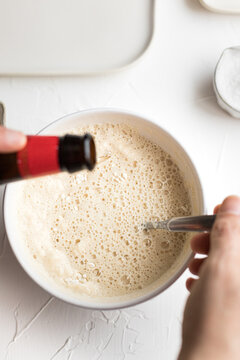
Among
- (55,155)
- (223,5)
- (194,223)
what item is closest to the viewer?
(55,155)

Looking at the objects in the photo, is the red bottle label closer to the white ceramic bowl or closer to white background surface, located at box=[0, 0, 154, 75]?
the white ceramic bowl

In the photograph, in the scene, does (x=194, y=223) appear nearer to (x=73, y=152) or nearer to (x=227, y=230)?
(x=227, y=230)

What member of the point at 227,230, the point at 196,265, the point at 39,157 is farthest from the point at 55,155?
the point at 196,265

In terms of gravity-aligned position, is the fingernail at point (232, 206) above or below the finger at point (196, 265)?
above

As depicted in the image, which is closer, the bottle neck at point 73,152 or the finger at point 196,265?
the bottle neck at point 73,152

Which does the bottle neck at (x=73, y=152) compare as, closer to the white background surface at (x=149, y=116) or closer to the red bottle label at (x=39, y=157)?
the red bottle label at (x=39, y=157)

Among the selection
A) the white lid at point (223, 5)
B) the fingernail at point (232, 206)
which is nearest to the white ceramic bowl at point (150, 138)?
the fingernail at point (232, 206)

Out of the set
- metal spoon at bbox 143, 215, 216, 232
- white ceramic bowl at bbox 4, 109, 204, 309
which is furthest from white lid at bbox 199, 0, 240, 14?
metal spoon at bbox 143, 215, 216, 232

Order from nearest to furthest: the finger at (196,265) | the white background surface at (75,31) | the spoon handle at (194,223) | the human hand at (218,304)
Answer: the human hand at (218,304)
the spoon handle at (194,223)
the finger at (196,265)
the white background surface at (75,31)
